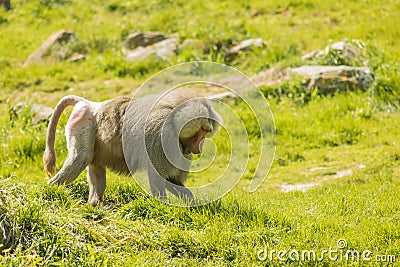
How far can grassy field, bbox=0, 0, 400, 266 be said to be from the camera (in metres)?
5.04

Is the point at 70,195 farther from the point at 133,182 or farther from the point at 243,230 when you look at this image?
the point at 243,230

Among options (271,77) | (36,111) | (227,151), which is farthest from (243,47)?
(36,111)

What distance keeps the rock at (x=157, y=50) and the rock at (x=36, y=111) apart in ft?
11.1

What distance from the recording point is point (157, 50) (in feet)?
45.5

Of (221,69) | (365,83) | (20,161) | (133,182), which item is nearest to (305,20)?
(221,69)

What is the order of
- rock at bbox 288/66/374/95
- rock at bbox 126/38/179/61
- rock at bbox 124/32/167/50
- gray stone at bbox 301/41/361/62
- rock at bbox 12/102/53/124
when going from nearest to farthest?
rock at bbox 12/102/53/124, rock at bbox 288/66/374/95, gray stone at bbox 301/41/361/62, rock at bbox 126/38/179/61, rock at bbox 124/32/167/50

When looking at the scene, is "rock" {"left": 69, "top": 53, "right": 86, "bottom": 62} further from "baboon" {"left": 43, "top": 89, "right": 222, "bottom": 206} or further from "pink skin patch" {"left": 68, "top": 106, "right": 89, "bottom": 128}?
"pink skin patch" {"left": 68, "top": 106, "right": 89, "bottom": 128}

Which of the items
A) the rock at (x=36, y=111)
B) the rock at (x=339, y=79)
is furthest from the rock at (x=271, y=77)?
the rock at (x=36, y=111)

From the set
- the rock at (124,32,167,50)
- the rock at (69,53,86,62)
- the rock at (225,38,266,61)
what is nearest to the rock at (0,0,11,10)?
the rock at (69,53,86,62)

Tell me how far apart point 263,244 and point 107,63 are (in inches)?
373

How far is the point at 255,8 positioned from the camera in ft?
52.9

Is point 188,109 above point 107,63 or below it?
above

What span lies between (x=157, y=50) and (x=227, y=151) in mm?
4623

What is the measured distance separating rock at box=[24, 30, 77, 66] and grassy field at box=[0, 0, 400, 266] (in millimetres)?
374
